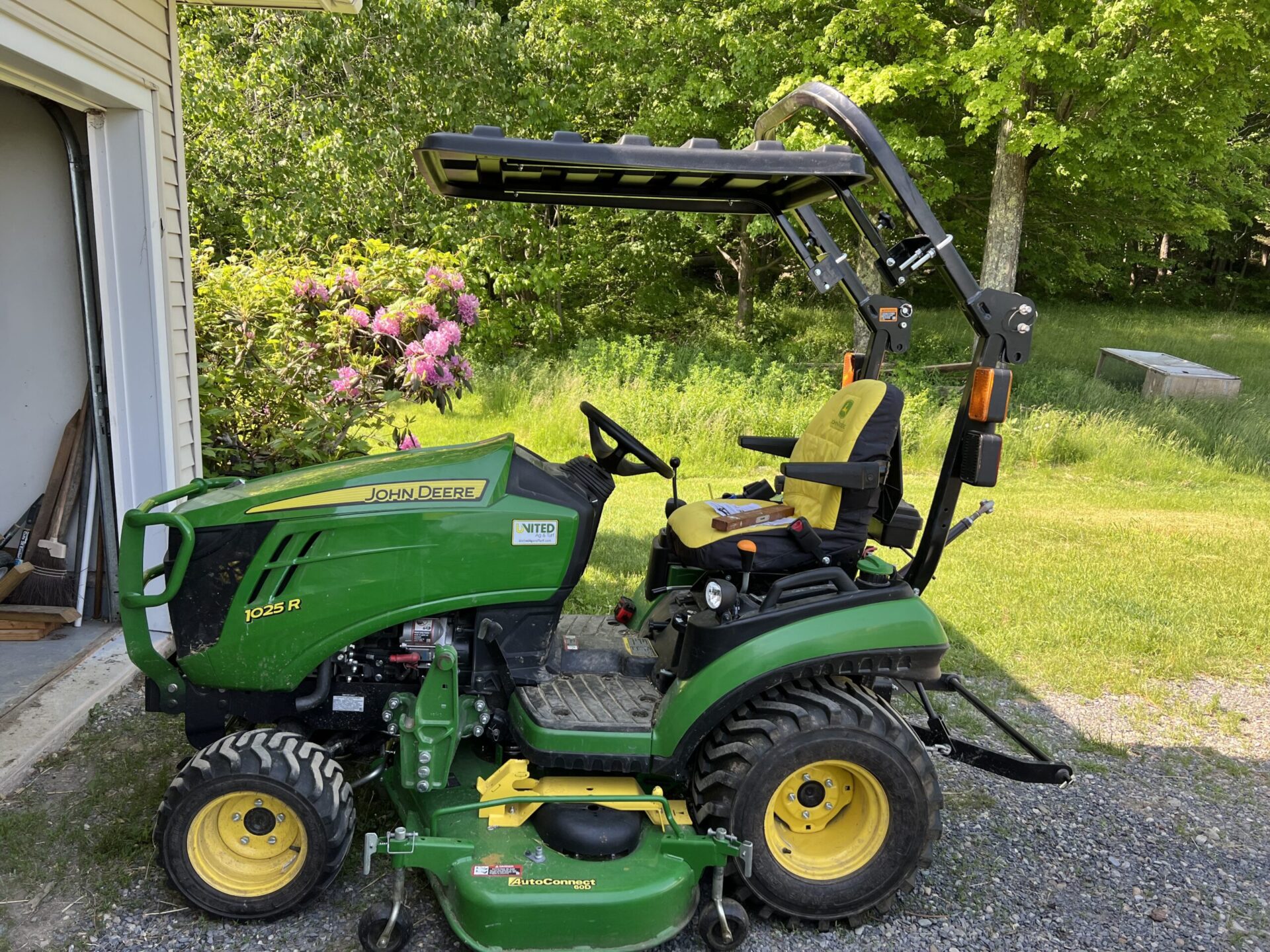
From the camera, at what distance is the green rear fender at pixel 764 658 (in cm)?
289

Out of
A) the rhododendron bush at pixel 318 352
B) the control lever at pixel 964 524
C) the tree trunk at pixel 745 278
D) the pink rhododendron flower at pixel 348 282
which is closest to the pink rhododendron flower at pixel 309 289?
the rhododendron bush at pixel 318 352

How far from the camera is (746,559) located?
10.6 feet

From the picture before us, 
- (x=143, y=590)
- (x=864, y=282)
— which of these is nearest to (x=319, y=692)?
(x=143, y=590)

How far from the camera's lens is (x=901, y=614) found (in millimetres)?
3020

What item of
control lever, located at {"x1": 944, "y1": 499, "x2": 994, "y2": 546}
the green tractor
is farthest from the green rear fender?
control lever, located at {"x1": 944, "y1": 499, "x2": 994, "y2": 546}

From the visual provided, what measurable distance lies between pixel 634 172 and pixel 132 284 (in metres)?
2.68

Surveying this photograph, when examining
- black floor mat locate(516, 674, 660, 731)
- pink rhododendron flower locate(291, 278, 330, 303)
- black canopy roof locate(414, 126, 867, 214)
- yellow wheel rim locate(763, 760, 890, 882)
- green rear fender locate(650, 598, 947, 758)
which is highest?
black canopy roof locate(414, 126, 867, 214)

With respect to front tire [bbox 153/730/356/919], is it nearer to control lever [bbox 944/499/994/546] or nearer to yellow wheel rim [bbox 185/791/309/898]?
yellow wheel rim [bbox 185/791/309/898]

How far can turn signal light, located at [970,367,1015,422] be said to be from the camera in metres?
3.04

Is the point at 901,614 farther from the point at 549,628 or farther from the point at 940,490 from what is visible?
the point at 549,628

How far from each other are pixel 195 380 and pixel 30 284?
86cm

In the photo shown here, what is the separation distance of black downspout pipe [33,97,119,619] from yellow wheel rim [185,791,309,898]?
2.07 meters

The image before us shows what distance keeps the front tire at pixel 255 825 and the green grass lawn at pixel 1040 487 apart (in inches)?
102

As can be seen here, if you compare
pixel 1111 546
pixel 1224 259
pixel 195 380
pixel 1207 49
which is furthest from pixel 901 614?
pixel 1224 259
